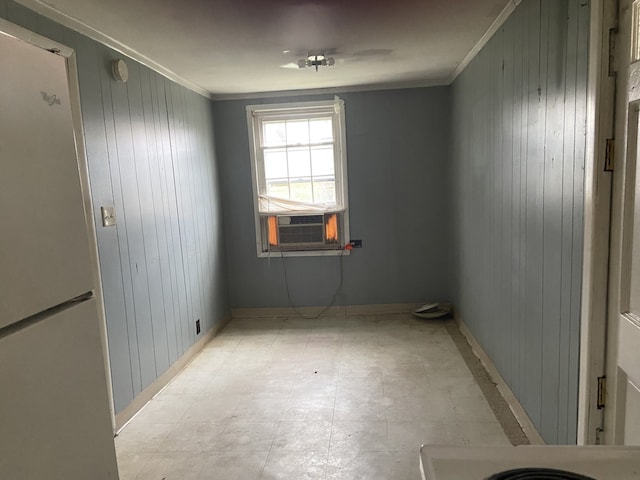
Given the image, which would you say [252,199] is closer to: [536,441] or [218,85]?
[218,85]

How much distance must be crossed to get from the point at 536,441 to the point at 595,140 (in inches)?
59.8

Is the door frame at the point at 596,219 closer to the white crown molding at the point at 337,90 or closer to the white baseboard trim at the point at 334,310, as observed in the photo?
the white crown molding at the point at 337,90

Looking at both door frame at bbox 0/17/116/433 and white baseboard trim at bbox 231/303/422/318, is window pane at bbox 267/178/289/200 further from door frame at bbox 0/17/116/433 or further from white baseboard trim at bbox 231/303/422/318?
door frame at bbox 0/17/116/433

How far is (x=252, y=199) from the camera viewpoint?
4.51m

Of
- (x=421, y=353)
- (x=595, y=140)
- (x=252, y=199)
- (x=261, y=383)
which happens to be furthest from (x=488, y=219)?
(x=252, y=199)

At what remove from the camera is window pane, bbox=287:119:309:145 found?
4.41m

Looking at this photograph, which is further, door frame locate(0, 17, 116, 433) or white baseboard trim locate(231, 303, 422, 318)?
white baseboard trim locate(231, 303, 422, 318)

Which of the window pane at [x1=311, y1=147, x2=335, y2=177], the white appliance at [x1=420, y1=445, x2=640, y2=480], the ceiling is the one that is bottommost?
the white appliance at [x1=420, y1=445, x2=640, y2=480]

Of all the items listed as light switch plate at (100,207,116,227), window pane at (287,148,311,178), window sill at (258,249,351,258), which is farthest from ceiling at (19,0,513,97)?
window sill at (258,249,351,258)

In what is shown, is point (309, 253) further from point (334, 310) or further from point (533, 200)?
point (533, 200)

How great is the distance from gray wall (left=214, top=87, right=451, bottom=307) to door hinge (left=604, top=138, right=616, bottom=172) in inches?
113

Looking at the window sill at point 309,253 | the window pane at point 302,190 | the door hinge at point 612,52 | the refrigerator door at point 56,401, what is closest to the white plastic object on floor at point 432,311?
the window sill at point 309,253

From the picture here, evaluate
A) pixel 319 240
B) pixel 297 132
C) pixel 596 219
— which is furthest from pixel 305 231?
pixel 596 219

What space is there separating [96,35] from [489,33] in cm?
236
